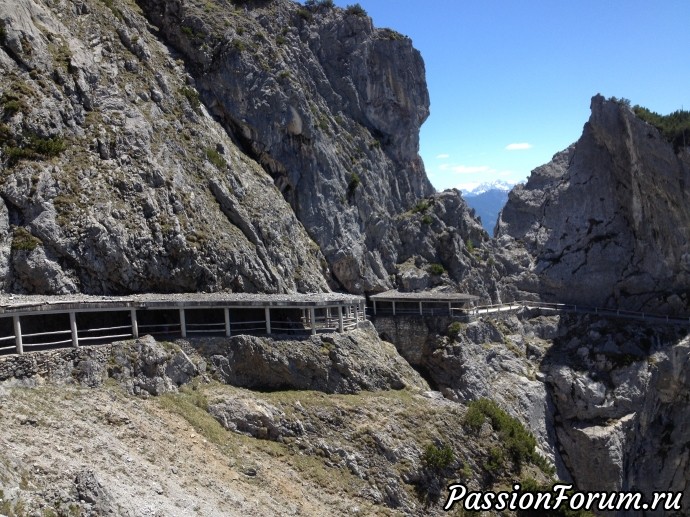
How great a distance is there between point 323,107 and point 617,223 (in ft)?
115

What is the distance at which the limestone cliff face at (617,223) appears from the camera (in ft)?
192

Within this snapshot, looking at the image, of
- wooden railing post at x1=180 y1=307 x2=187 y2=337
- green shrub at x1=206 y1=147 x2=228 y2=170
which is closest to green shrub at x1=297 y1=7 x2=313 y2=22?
green shrub at x1=206 y1=147 x2=228 y2=170

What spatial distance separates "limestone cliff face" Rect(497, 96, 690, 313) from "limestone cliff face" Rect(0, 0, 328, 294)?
109 ft

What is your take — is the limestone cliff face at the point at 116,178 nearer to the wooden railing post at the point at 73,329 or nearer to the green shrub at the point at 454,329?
the wooden railing post at the point at 73,329

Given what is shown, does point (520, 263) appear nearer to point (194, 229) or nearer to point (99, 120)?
point (194, 229)

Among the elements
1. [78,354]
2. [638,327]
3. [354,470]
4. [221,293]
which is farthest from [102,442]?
[638,327]

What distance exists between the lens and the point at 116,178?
122 feet

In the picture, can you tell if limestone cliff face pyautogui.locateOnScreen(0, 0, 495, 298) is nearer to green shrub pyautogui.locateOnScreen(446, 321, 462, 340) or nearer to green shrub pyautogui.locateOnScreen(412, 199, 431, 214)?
green shrub pyautogui.locateOnScreen(412, 199, 431, 214)

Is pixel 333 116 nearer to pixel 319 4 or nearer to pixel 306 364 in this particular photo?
pixel 319 4

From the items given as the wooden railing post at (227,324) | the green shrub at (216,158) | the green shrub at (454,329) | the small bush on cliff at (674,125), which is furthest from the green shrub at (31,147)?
the small bush on cliff at (674,125)

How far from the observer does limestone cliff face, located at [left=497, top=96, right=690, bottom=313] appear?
5856cm

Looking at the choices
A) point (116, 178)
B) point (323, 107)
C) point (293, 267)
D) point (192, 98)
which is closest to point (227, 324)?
point (116, 178)

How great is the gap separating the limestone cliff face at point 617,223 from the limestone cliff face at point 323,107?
17515 mm

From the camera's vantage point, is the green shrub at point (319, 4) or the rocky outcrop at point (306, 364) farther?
the green shrub at point (319, 4)
